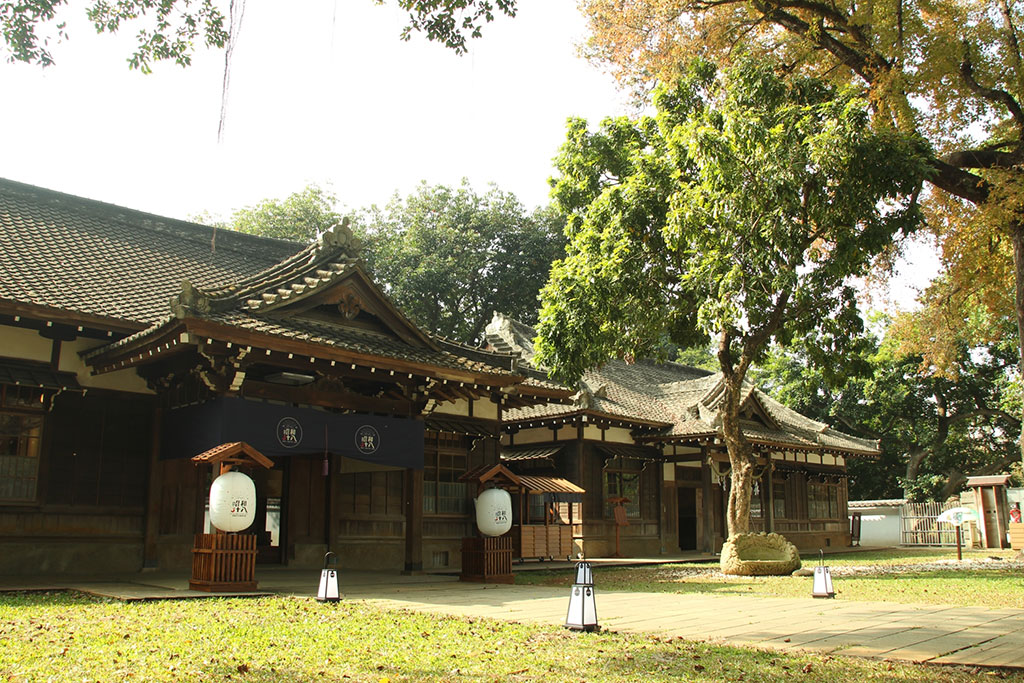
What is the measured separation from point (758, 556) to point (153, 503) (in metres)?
11.4

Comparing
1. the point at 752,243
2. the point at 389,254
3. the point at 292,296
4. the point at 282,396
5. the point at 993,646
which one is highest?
the point at 389,254

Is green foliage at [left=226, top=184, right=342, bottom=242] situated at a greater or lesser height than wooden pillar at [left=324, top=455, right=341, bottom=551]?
greater

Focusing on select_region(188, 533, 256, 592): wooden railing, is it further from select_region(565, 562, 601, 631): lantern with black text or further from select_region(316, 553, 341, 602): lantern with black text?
select_region(565, 562, 601, 631): lantern with black text

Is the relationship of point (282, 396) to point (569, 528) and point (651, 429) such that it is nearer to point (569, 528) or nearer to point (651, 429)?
point (569, 528)

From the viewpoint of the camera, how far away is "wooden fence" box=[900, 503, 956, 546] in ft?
105

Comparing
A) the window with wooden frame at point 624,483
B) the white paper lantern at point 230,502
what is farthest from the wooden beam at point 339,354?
the window with wooden frame at point 624,483

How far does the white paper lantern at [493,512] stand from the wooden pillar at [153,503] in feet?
16.8

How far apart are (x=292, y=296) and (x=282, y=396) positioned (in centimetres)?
156

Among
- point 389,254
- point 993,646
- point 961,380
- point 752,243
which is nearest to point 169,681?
point 993,646

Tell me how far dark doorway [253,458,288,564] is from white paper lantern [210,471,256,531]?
4022 mm

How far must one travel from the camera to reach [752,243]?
50.7 feet

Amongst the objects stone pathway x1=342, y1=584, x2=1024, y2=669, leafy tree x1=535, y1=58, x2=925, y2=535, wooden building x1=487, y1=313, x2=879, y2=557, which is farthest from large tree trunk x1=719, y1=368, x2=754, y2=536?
stone pathway x1=342, y1=584, x2=1024, y2=669

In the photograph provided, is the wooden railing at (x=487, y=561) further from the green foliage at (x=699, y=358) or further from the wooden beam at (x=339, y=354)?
the green foliage at (x=699, y=358)

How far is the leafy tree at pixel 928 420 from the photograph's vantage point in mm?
36219
